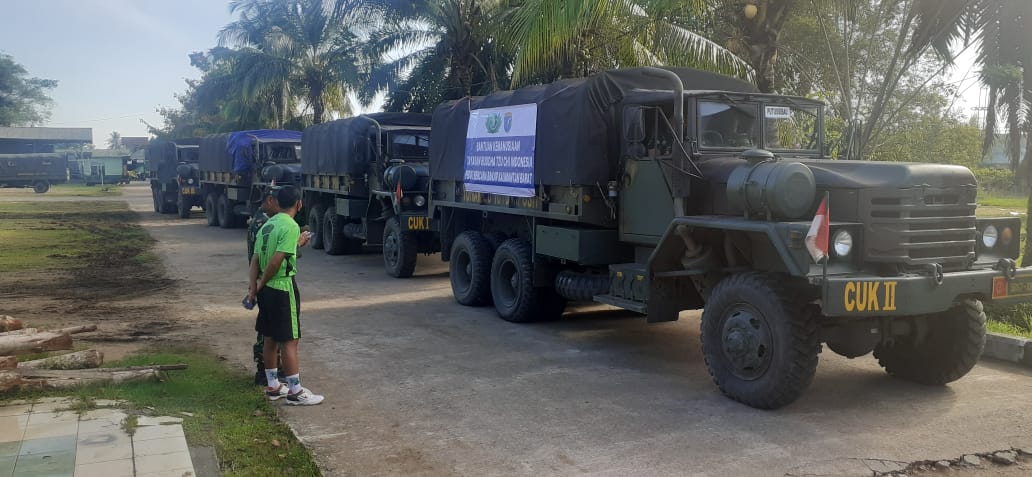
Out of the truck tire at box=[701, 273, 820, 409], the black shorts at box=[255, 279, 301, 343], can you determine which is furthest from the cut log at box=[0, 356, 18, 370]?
the truck tire at box=[701, 273, 820, 409]

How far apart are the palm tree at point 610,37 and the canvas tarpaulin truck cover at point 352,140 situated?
7.66 feet

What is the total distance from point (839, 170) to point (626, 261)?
8.56 ft

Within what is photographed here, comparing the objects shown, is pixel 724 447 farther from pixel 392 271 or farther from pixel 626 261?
pixel 392 271

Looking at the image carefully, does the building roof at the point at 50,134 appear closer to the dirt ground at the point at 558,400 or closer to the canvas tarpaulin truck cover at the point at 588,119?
the dirt ground at the point at 558,400

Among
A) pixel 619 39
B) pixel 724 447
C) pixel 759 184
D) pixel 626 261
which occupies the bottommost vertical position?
pixel 724 447

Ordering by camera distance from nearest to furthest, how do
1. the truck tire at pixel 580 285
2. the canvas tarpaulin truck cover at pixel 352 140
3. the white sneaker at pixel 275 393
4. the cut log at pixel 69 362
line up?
1. the white sneaker at pixel 275 393
2. the cut log at pixel 69 362
3. the truck tire at pixel 580 285
4. the canvas tarpaulin truck cover at pixel 352 140

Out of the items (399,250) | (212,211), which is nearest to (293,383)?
(399,250)

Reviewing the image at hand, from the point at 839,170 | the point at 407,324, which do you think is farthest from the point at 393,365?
the point at 839,170

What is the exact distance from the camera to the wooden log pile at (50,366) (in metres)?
6.34

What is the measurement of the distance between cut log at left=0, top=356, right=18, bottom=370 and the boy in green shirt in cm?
181

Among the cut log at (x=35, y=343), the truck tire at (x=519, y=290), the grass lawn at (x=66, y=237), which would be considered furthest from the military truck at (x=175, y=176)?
the cut log at (x=35, y=343)

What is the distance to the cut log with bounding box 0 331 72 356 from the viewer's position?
6980mm

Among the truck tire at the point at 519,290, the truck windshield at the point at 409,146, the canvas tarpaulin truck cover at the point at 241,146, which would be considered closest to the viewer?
the truck tire at the point at 519,290

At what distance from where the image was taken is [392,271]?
44.9 feet
